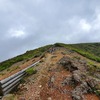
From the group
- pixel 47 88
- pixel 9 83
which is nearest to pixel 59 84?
pixel 47 88

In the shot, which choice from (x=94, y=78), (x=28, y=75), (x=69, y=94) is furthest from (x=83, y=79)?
(x=28, y=75)

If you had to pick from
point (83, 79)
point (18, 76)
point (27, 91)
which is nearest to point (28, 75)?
point (18, 76)

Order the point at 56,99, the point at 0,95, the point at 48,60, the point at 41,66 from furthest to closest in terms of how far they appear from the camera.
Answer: the point at 48,60 → the point at 41,66 → the point at 56,99 → the point at 0,95

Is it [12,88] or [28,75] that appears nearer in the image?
[12,88]

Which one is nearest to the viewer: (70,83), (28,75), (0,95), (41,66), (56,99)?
(0,95)

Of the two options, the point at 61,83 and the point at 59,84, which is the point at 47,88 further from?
the point at 61,83

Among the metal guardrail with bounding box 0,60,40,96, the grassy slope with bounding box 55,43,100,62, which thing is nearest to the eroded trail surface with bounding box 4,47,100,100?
the metal guardrail with bounding box 0,60,40,96

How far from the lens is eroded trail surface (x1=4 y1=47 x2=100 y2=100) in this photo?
13.9 meters

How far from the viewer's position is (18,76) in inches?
615

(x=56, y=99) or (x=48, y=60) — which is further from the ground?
(x=48, y=60)

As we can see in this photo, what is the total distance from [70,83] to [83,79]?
40.2 inches

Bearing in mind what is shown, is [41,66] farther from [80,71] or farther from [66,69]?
[80,71]

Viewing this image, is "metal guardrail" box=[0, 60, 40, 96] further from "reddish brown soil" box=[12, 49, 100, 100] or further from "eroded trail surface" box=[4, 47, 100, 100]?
"reddish brown soil" box=[12, 49, 100, 100]

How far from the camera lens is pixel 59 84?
15.3m
